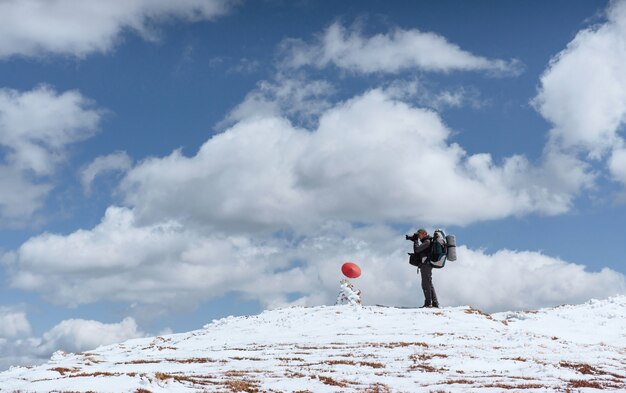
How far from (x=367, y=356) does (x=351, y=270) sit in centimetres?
2241

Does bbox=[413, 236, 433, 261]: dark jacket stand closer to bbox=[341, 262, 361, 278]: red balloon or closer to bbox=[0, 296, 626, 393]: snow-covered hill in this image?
bbox=[0, 296, 626, 393]: snow-covered hill

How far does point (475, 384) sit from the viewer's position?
20750mm

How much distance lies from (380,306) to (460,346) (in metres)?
17.6

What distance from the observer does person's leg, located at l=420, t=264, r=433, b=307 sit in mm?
45531

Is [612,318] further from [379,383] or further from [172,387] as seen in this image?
[172,387]

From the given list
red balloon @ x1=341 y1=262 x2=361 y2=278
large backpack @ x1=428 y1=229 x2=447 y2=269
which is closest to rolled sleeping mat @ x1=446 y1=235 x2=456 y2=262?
large backpack @ x1=428 y1=229 x2=447 y2=269

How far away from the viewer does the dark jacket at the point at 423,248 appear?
4531 centimetres

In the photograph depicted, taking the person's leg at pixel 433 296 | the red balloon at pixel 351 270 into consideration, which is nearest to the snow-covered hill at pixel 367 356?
the person's leg at pixel 433 296

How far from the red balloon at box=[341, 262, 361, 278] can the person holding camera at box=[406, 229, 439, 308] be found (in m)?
6.45

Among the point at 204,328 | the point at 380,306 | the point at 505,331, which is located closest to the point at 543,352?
the point at 505,331

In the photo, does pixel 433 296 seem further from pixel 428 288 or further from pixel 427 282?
pixel 427 282

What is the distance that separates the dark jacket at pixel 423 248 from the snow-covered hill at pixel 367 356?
4.46 metres

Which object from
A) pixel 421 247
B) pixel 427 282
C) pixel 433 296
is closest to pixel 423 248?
pixel 421 247

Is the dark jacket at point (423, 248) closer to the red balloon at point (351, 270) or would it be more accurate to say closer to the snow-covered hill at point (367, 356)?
the snow-covered hill at point (367, 356)
